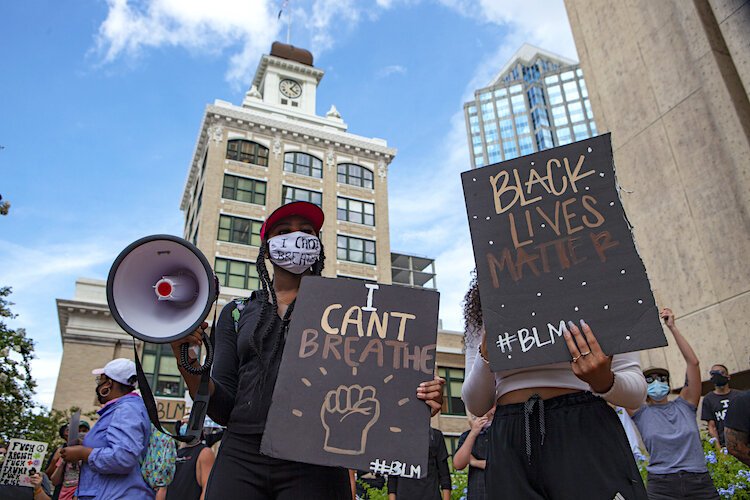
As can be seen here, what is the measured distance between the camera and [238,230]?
37.6m

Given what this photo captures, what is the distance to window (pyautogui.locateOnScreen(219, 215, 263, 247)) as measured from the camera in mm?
37156

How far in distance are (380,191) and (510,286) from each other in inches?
1637

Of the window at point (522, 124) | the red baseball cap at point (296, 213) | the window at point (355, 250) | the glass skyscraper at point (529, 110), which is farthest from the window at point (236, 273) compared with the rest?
the window at point (522, 124)

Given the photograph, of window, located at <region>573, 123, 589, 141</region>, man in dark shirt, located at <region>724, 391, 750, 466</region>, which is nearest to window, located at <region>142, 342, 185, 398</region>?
man in dark shirt, located at <region>724, 391, 750, 466</region>

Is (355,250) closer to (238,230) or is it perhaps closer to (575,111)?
(238,230)

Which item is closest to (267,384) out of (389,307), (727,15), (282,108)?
(389,307)

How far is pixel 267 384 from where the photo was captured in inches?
104

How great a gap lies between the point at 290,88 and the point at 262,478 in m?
51.0

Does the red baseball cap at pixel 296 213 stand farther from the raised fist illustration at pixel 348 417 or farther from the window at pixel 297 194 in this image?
the window at pixel 297 194

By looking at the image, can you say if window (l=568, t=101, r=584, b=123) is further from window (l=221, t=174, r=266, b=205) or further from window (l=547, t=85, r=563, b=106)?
window (l=221, t=174, r=266, b=205)

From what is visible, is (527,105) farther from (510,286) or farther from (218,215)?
(510,286)

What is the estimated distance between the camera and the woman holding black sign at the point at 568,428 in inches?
90.2

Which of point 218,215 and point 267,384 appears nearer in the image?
point 267,384

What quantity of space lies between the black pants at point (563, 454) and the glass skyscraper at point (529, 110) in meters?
133
